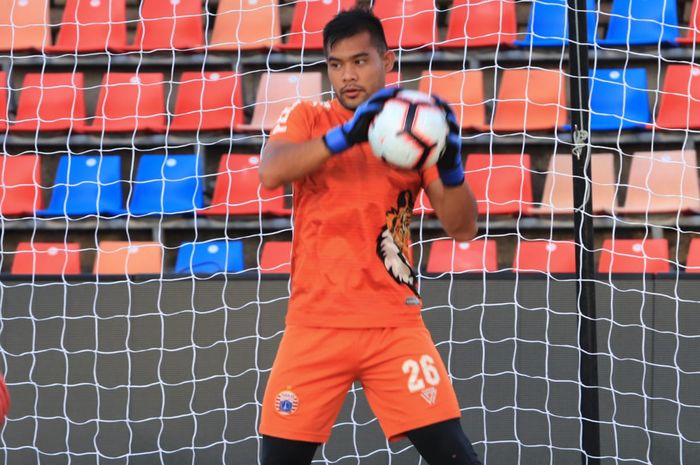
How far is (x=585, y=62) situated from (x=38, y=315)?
261cm

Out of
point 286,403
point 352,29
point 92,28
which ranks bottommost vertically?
point 92,28

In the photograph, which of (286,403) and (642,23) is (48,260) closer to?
(286,403)

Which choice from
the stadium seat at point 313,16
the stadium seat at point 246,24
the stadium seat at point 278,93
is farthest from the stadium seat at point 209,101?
the stadium seat at point 313,16

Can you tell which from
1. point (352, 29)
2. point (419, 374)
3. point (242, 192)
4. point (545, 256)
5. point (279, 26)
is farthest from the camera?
point (279, 26)

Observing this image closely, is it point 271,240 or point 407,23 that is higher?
point 407,23

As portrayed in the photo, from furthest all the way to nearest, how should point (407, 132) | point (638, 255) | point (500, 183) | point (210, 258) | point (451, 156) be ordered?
point (500, 183) < point (210, 258) < point (638, 255) < point (451, 156) < point (407, 132)

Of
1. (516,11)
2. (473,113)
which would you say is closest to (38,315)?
(473,113)

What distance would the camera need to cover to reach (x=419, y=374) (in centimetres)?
263

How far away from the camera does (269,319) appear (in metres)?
4.50

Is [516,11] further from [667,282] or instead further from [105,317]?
[105,317]

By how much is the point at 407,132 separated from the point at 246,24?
14.3 ft

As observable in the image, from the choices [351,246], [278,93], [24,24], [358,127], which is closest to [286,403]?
[351,246]

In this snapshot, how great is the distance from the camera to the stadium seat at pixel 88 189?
19.0 feet

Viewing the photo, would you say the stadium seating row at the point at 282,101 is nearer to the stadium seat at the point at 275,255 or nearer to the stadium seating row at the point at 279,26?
the stadium seating row at the point at 279,26
